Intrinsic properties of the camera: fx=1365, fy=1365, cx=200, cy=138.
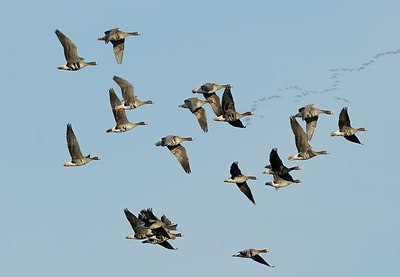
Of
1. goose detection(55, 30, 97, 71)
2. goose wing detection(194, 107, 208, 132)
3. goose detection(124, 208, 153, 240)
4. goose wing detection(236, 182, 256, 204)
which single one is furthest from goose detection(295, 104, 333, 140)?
goose detection(55, 30, 97, 71)

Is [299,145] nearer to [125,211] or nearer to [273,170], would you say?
[273,170]

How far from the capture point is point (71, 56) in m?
124

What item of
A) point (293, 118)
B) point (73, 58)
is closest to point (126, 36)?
point (73, 58)

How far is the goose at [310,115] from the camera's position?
12500cm

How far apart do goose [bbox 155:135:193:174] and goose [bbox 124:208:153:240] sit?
8218mm

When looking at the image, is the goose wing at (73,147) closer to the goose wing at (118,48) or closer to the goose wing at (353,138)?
the goose wing at (118,48)

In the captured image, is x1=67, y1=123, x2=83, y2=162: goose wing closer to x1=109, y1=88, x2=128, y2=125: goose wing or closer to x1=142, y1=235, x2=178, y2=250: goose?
x1=109, y1=88, x2=128, y2=125: goose wing

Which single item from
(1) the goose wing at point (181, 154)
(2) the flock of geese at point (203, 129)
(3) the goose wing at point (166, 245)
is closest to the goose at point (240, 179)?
(2) the flock of geese at point (203, 129)

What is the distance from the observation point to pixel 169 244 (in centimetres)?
13100

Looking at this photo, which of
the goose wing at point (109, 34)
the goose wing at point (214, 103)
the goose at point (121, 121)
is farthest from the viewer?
the goose at point (121, 121)

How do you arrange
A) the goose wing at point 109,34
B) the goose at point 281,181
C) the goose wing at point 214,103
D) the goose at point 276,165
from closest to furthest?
the goose at point 276,165
the goose at point 281,181
the goose wing at point 109,34
the goose wing at point 214,103

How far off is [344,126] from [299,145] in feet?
16.2

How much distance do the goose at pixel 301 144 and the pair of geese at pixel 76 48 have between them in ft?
55.4

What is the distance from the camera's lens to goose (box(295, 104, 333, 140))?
12500 cm
